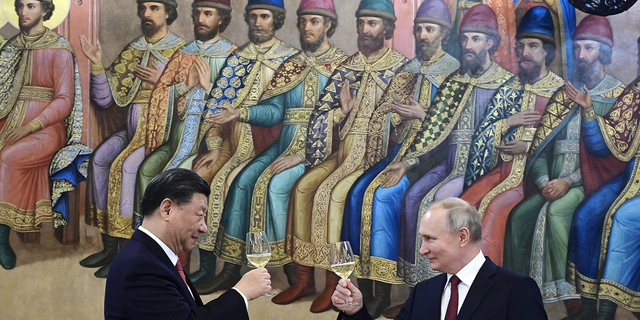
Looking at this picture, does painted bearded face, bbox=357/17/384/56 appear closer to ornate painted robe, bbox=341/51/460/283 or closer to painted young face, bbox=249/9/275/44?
ornate painted robe, bbox=341/51/460/283

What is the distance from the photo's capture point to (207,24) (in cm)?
603

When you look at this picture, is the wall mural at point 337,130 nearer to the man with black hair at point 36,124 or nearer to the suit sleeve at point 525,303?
the man with black hair at point 36,124

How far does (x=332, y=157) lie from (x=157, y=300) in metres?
3.53

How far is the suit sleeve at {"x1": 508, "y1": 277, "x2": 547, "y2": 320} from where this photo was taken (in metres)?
2.70

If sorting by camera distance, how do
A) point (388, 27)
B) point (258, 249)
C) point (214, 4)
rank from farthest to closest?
point (214, 4) < point (388, 27) < point (258, 249)

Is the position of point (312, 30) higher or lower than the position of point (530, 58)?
higher

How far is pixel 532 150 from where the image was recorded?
18.6ft

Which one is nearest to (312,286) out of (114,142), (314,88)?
(314,88)

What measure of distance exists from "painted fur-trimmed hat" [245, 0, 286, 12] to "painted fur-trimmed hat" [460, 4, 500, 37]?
1704 mm

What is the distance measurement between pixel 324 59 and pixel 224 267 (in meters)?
2.13

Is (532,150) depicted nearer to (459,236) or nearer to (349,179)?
(349,179)

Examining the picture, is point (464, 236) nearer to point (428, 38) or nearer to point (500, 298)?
point (500, 298)

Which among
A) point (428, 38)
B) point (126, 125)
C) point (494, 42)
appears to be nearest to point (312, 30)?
point (428, 38)

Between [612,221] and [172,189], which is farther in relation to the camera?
[612,221]
